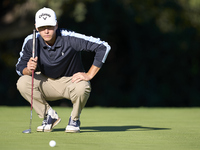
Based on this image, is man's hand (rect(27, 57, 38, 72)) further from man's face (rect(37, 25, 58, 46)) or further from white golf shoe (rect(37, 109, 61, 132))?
white golf shoe (rect(37, 109, 61, 132))

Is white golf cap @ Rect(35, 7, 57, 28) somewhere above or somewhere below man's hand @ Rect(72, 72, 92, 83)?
above

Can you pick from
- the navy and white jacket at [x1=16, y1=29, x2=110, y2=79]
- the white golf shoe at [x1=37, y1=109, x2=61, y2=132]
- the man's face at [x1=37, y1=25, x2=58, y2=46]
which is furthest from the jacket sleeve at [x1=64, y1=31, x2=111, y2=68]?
the white golf shoe at [x1=37, y1=109, x2=61, y2=132]

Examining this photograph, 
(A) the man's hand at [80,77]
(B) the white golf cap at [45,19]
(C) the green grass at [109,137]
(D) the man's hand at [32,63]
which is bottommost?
(C) the green grass at [109,137]

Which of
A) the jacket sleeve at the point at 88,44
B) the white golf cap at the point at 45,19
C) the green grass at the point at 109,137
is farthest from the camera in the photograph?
the jacket sleeve at the point at 88,44

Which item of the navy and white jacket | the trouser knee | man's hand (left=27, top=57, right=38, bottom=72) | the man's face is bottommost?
the trouser knee

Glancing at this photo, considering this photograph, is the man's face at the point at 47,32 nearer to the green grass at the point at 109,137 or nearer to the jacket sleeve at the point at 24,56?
the jacket sleeve at the point at 24,56

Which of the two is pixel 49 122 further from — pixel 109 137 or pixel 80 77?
pixel 109 137

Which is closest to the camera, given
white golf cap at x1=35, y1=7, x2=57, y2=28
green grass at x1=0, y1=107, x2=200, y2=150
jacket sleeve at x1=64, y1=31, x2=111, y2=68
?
green grass at x1=0, y1=107, x2=200, y2=150

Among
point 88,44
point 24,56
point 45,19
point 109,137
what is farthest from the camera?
point 24,56

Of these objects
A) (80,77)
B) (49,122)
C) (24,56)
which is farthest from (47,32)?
(49,122)

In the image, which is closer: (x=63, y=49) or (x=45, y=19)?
(x=45, y=19)

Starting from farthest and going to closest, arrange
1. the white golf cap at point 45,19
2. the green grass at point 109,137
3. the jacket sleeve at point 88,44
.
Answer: the jacket sleeve at point 88,44 < the white golf cap at point 45,19 < the green grass at point 109,137

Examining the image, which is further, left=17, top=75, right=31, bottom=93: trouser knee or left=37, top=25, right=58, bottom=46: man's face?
left=17, top=75, right=31, bottom=93: trouser knee

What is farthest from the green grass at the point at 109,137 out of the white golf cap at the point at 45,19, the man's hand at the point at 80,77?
the white golf cap at the point at 45,19
